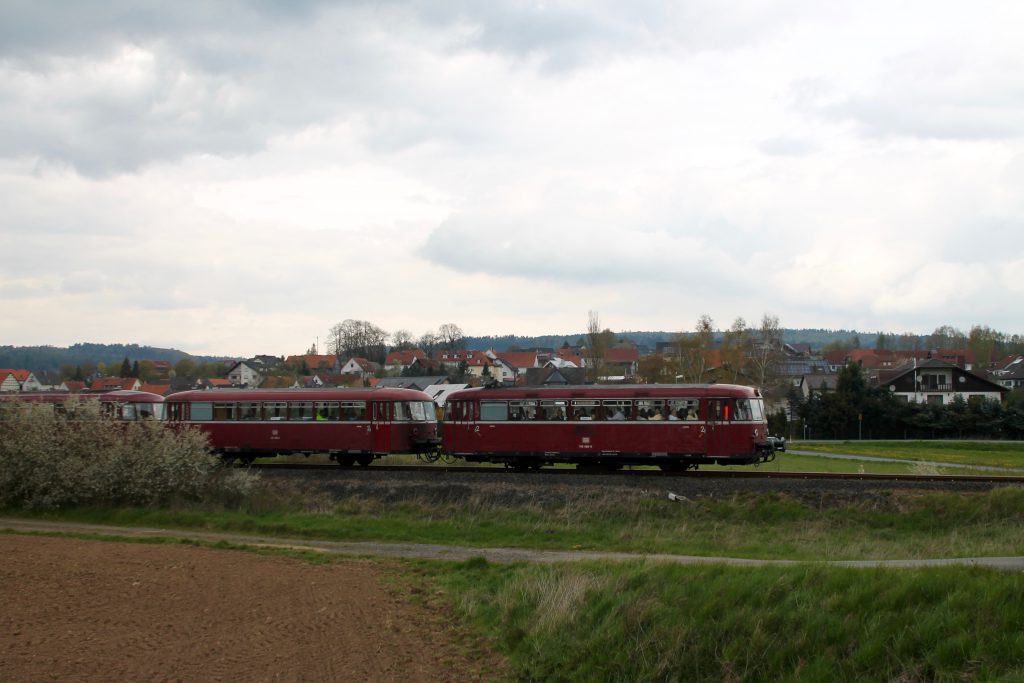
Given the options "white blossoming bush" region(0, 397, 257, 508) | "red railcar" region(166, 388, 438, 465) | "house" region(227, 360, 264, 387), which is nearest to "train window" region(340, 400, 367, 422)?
"red railcar" region(166, 388, 438, 465)

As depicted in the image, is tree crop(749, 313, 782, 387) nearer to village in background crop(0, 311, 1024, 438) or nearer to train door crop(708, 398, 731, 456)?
village in background crop(0, 311, 1024, 438)

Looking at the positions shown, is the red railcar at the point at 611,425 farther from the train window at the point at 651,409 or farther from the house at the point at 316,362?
the house at the point at 316,362

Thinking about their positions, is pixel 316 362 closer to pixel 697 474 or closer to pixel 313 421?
pixel 313 421

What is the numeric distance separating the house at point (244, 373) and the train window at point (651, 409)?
418ft

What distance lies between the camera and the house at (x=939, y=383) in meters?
86.9

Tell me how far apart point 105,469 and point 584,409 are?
50.5ft

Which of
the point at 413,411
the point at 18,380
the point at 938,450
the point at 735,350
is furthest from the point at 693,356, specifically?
the point at 18,380

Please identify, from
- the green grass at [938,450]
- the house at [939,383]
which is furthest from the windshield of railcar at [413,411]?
the house at [939,383]

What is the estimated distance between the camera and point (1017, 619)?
37.0 feet

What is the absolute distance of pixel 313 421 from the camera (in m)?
36.2

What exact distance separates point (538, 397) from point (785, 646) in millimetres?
20549

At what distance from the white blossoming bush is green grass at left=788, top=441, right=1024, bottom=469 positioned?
36.2 metres

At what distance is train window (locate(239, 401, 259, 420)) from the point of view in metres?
37.4

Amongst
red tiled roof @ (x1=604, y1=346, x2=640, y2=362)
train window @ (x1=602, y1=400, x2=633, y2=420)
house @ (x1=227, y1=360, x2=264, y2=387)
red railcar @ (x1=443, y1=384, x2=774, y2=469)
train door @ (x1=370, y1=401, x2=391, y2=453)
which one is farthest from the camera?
red tiled roof @ (x1=604, y1=346, x2=640, y2=362)
